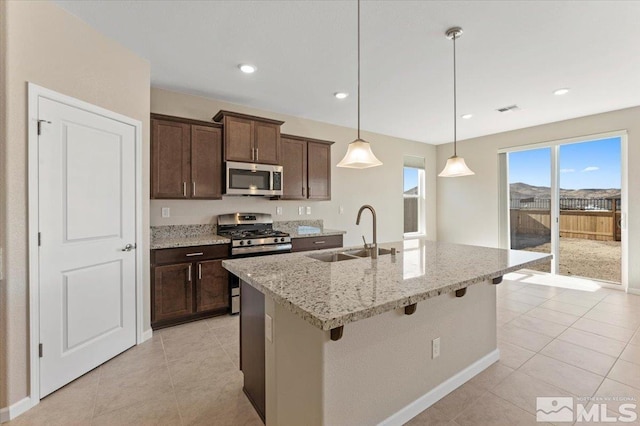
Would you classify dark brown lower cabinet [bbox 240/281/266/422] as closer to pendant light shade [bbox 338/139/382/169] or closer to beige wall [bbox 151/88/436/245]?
pendant light shade [bbox 338/139/382/169]

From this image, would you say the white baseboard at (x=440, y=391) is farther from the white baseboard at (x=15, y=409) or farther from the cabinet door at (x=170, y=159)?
the cabinet door at (x=170, y=159)

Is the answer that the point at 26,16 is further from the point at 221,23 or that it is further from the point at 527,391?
the point at 527,391

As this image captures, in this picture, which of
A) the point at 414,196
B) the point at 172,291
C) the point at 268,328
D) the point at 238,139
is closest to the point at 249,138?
the point at 238,139

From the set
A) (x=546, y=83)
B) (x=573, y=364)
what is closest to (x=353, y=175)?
(x=546, y=83)

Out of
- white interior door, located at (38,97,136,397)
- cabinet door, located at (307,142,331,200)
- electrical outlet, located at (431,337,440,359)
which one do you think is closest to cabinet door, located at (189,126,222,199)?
white interior door, located at (38,97,136,397)

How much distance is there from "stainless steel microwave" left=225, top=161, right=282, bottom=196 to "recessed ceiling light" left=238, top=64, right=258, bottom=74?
1.02m

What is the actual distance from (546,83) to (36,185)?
15.4 feet

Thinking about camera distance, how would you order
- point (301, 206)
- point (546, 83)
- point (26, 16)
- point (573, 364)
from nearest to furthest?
point (26, 16) → point (573, 364) → point (546, 83) → point (301, 206)

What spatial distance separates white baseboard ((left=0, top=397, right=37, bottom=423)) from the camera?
177cm

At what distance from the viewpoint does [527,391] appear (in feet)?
6.66

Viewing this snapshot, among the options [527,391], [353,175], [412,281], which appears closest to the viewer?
[412,281]

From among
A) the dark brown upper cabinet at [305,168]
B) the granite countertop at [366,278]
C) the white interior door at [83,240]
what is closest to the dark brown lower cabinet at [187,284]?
the white interior door at [83,240]

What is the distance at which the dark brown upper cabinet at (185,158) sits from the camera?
313 cm

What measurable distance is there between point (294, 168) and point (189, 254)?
70.7 inches
